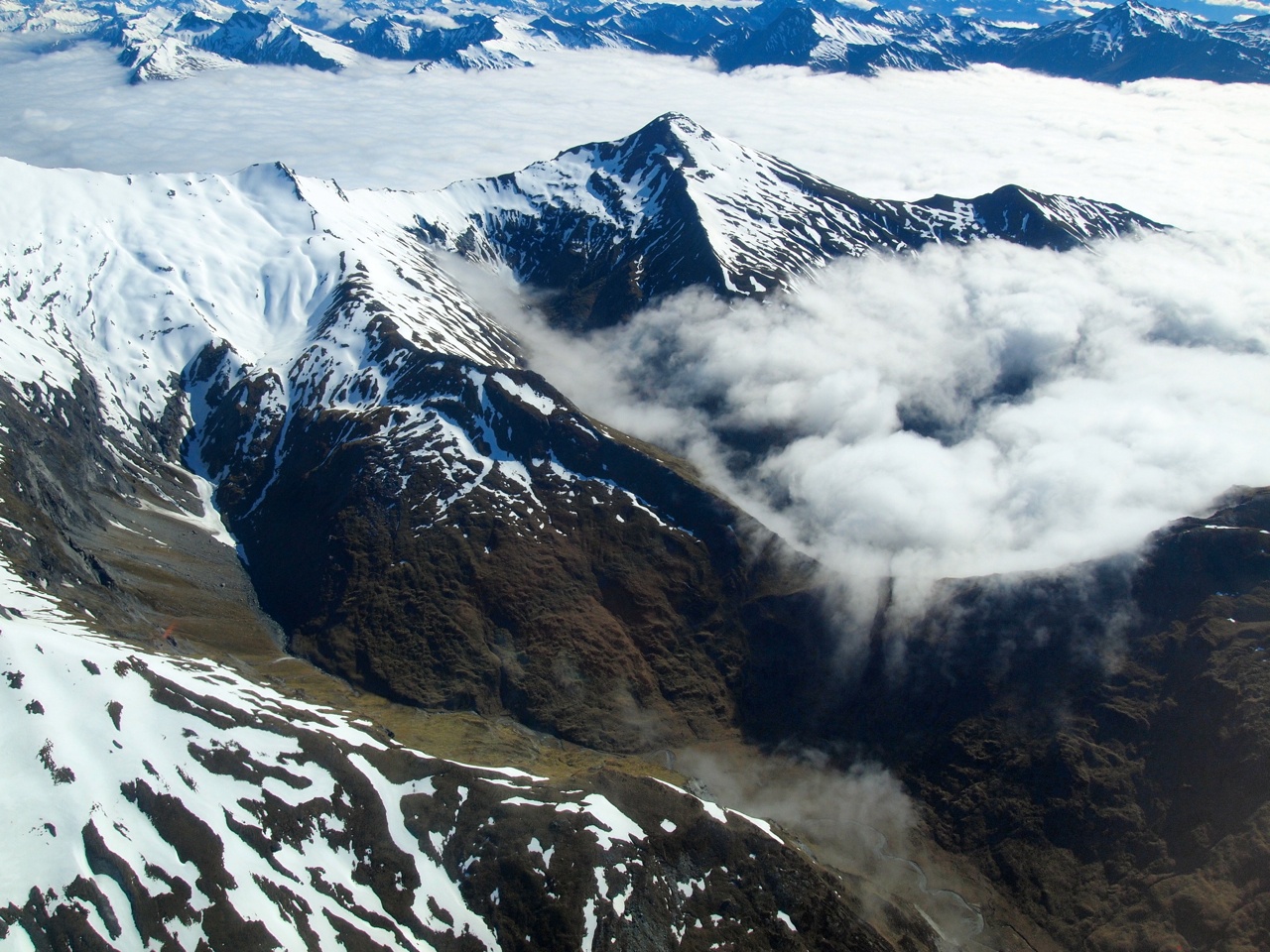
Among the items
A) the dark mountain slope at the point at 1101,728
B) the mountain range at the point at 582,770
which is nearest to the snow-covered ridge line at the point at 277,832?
the mountain range at the point at 582,770

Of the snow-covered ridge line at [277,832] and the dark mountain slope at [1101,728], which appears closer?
the snow-covered ridge line at [277,832]

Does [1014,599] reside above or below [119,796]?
below

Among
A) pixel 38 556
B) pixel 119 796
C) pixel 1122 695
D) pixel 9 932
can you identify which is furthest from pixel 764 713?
pixel 38 556

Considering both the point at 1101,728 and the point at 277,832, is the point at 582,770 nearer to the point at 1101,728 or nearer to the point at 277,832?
the point at 277,832

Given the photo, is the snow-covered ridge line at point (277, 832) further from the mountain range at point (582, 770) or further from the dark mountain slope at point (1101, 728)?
the dark mountain slope at point (1101, 728)

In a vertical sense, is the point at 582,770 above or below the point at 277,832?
below

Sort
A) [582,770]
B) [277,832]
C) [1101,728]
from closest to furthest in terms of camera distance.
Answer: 1. [277,832]
2. [582,770]
3. [1101,728]

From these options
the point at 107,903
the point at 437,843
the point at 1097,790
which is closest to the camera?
the point at 107,903

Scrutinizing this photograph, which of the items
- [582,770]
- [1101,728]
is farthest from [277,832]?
[1101,728]

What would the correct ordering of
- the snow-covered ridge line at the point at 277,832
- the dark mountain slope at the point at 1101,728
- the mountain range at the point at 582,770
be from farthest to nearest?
the dark mountain slope at the point at 1101,728 → the mountain range at the point at 582,770 → the snow-covered ridge line at the point at 277,832

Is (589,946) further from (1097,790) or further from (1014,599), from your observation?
(1014,599)

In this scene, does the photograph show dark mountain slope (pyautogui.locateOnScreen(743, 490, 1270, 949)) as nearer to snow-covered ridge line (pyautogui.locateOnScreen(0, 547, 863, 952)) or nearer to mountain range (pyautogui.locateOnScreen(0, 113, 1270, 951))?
Answer: mountain range (pyautogui.locateOnScreen(0, 113, 1270, 951))
